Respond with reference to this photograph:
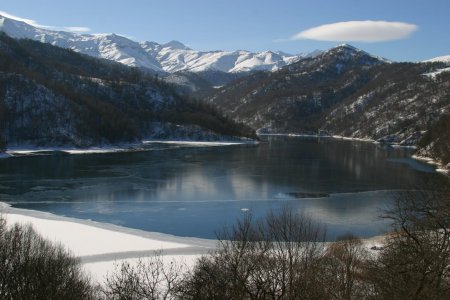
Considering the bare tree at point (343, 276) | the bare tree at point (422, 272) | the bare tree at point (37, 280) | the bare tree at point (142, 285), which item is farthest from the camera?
the bare tree at point (343, 276)

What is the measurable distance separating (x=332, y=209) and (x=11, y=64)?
5920 inches

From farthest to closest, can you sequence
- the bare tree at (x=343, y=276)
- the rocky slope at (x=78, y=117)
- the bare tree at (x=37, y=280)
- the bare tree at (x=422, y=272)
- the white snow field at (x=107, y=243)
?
the rocky slope at (x=78, y=117) < the white snow field at (x=107, y=243) < the bare tree at (x=343, y=276) < the bare tree at (x=37, y=280) < the bare tree at (x=422, y=272)

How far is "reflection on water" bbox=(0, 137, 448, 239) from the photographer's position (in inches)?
1763

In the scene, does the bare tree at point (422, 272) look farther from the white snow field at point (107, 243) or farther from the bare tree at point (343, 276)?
the white snow field at point (107, 243)

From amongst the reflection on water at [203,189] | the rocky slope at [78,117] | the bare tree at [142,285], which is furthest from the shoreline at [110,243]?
the rocky slope at [78,117]

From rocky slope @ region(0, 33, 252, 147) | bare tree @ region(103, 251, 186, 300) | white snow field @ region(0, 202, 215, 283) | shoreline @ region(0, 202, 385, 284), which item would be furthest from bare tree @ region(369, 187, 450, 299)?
rocky slope @ region(0, 33, 252, 147)

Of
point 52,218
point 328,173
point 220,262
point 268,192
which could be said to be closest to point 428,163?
point 328,173

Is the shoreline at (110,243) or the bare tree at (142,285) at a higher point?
the bare tree at (142,285)

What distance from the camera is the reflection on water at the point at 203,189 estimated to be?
44.8 m

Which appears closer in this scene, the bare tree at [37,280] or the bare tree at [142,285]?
the bare tree at [37,280]

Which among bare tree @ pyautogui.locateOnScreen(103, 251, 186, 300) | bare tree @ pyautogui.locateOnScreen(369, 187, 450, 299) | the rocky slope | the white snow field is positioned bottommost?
the white snow field

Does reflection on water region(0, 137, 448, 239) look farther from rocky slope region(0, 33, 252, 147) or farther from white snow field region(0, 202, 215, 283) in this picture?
rocky slope region(0, 33, 252, 147)

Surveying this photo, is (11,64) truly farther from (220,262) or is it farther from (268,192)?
(220,262)

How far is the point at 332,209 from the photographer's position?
48.4 m
